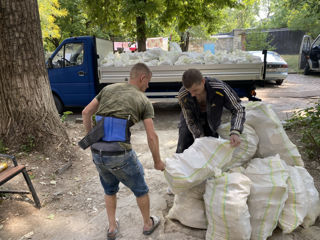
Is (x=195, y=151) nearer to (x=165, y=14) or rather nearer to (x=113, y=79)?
(x=113, y=79)

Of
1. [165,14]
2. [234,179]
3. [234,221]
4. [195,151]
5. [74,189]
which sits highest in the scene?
[165,14]

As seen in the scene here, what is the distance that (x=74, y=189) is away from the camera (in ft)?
11.3

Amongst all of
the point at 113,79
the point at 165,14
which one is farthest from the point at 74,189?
the point at 165,14

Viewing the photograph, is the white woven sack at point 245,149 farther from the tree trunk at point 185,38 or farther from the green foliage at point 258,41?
the green foliage at point 258,41

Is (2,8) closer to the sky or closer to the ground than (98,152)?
closer to the sky

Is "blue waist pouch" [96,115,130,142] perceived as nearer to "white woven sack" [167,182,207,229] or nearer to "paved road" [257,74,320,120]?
"white woven sack" [167,182,207,229]

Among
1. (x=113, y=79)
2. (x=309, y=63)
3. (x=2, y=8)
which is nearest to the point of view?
(x=2, y=8)

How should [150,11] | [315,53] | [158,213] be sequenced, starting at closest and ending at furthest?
[158,213]
[150,11]
[315,53]

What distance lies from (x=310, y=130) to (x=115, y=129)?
10.9 ft

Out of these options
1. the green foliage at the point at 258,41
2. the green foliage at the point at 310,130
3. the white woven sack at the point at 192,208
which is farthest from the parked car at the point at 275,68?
the white woven sack at the point at 192,208

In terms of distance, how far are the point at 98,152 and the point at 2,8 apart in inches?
124

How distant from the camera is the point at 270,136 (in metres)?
2.69

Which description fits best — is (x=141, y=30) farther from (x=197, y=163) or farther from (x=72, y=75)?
(x=197, y=163)

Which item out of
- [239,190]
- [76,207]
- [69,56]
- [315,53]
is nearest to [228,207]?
[239,190]
